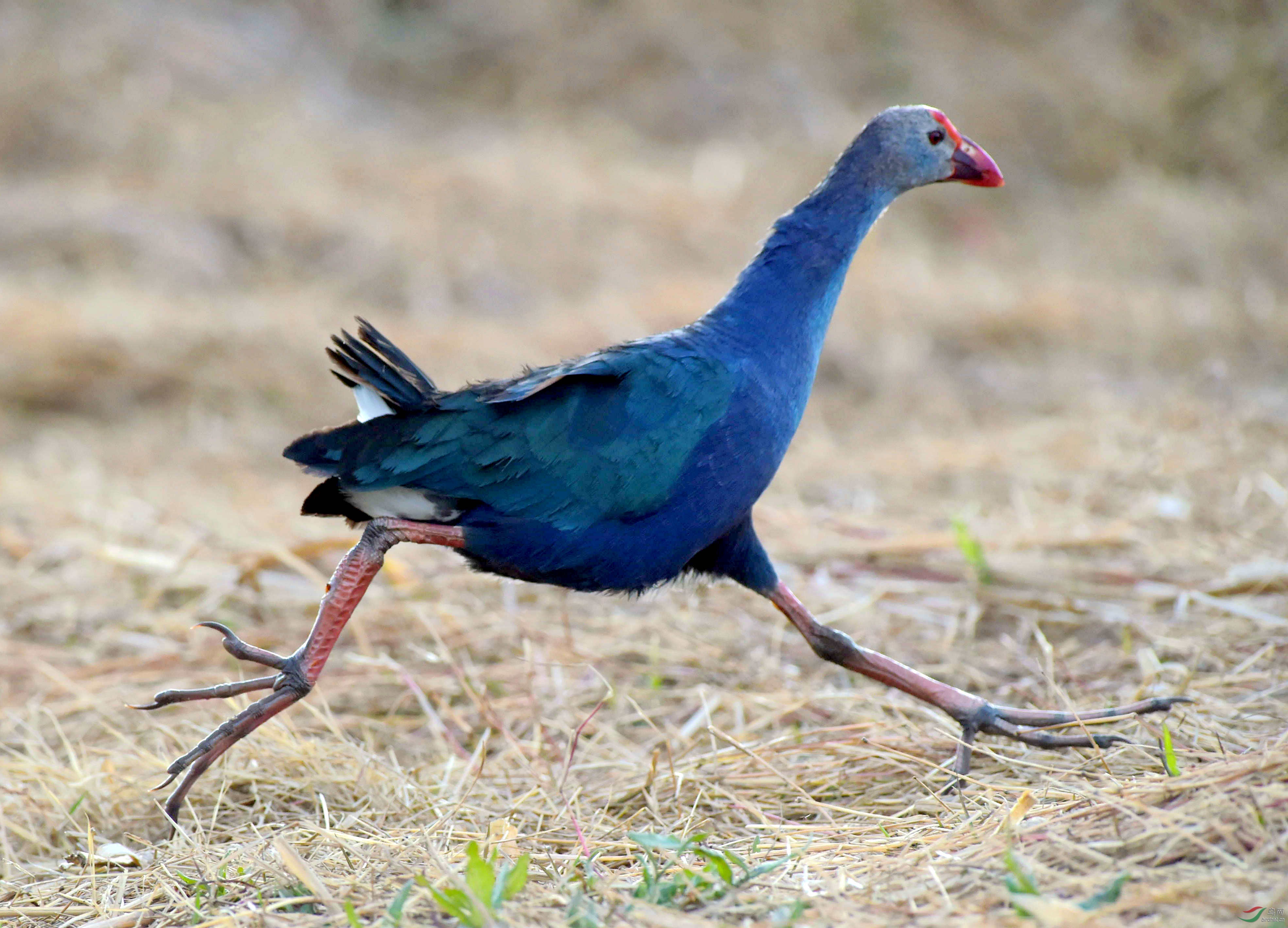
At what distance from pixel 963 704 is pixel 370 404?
1275mm

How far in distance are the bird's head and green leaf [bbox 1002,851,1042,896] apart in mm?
1379

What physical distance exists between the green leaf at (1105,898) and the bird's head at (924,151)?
1.42m

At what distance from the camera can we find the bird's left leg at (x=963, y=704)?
2191 mm

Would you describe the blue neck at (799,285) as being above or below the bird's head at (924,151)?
below

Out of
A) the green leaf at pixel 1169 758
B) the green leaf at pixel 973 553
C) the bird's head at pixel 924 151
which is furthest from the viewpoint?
the green leaf at pixel 973 553

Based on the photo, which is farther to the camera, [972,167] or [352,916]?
[972,167]

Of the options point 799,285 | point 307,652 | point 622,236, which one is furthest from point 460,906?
point 622,236

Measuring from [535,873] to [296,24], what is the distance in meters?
9.67

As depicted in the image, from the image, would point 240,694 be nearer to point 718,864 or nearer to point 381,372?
point 381,372

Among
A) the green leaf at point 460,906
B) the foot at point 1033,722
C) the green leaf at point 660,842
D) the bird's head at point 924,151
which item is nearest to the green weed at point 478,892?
the green leaf at point 460,906

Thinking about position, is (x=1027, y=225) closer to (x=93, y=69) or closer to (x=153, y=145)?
(x=153, y=145)

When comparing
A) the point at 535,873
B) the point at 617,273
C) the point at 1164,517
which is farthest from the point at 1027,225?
the point at 535,873

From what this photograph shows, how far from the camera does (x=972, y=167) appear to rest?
255 centimetres

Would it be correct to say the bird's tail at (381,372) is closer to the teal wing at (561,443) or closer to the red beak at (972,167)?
the teal wing at (561,443)
